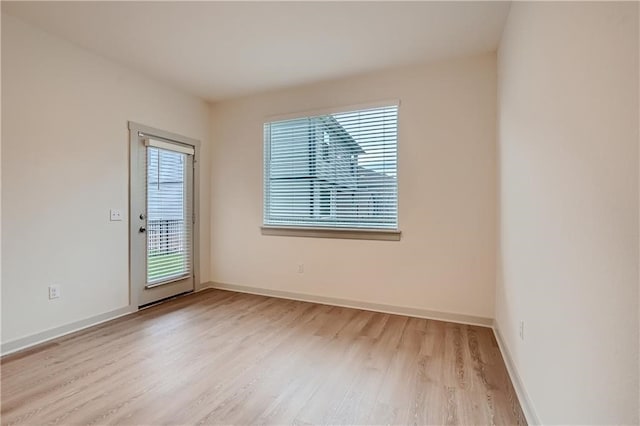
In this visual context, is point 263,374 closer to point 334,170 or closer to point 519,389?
point 519,389

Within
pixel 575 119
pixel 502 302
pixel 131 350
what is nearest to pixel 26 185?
pixel 131 350

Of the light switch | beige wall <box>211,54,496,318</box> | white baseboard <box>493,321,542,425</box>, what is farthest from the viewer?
the light switch

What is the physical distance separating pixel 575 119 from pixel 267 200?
11.2ft

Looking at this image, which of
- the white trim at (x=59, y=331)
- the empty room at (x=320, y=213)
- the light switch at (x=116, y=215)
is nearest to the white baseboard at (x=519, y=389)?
the empty room at (x=320, y=213)

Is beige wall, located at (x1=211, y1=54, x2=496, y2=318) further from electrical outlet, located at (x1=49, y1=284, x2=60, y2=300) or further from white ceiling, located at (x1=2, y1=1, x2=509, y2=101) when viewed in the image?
electrical outlet, located at (x1=49, y1=284, x2=60, y2=300)

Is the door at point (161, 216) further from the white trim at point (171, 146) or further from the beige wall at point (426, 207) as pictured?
the beige wall at point (426, 207)

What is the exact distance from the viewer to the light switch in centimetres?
324

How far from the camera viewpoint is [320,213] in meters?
3.83

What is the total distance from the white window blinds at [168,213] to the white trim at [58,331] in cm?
46

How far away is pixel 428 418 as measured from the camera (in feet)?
5.57

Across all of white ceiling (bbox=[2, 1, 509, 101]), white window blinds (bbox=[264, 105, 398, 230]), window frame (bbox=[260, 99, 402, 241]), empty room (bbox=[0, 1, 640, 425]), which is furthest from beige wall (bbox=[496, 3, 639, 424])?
white window blinds (bbox=[264, 105, 398, 230])

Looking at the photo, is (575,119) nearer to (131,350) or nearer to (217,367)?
(217,367)

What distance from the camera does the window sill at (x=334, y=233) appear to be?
3.43 meters

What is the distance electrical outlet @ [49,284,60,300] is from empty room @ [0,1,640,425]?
0.9 inches
